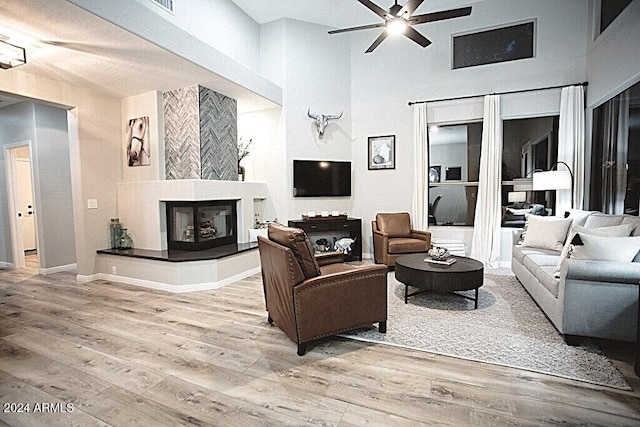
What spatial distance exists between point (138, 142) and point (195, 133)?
3.38 feet

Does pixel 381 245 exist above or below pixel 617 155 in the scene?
below

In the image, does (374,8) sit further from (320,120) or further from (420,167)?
(420,167)

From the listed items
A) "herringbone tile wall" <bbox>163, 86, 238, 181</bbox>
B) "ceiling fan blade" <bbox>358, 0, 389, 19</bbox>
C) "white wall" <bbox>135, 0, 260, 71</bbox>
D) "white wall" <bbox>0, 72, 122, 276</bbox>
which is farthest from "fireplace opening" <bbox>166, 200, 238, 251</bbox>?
"ceiling fan blade" <bbox>358, 0, 389, 19</bbox>

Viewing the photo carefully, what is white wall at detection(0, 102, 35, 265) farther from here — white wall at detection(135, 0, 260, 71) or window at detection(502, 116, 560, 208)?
window at detection(502, 116, 560, 208)

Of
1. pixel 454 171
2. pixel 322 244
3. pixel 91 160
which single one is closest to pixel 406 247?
pixel 322 244

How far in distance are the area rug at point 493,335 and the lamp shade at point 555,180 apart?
5.49 feet

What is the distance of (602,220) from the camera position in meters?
3.54

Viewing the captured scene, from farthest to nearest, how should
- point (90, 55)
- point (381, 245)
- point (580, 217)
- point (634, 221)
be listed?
point (381, 245), point (580, 217), point (90, 55), point (634, 221)

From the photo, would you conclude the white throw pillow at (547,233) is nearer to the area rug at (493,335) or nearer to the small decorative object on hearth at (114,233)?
the area rug at (493,335)

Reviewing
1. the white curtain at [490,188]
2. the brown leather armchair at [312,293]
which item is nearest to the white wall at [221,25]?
the brown leather armchair at [312,293]

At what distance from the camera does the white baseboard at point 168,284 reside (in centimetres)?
433

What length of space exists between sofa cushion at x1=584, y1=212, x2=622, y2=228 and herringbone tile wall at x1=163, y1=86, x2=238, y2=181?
4.89 m

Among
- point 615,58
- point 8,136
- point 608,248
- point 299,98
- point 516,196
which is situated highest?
point 299,98

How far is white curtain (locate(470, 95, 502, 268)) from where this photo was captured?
5465 millimetres
